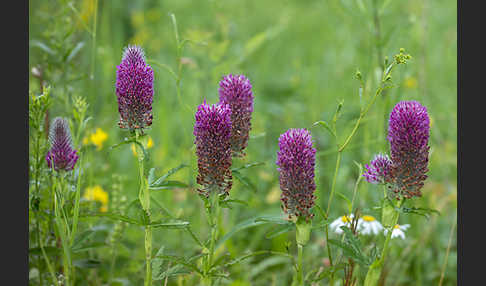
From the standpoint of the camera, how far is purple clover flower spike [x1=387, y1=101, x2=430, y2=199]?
2.26 meters

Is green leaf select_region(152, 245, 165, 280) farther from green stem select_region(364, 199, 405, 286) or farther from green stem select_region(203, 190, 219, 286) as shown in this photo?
green stem select_region(364, 199, 405, 286)

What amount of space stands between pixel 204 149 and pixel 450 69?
5.00 meters

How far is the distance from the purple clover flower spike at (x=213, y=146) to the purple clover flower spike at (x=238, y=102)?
264 mm

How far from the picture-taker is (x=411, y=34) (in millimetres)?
4809

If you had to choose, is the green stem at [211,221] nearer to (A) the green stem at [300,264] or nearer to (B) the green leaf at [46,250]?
(A) the green stem at [300,264]

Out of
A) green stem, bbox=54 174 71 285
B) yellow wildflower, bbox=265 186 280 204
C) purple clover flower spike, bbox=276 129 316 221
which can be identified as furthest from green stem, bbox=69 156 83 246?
yellow wildflower, bbox=265 186 280 204

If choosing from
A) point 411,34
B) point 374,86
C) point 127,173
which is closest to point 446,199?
point 374,86

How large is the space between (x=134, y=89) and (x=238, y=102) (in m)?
0.53

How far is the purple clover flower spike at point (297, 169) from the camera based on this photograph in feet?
7.43

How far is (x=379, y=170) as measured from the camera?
2.40 m

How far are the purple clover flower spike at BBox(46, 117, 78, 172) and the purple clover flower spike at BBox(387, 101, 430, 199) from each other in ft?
4.88

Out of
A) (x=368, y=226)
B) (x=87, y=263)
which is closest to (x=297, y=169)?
(x=368, y=226)

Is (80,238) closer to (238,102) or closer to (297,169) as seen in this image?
(238,102)

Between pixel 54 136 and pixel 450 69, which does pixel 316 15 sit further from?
pixel 54 136
